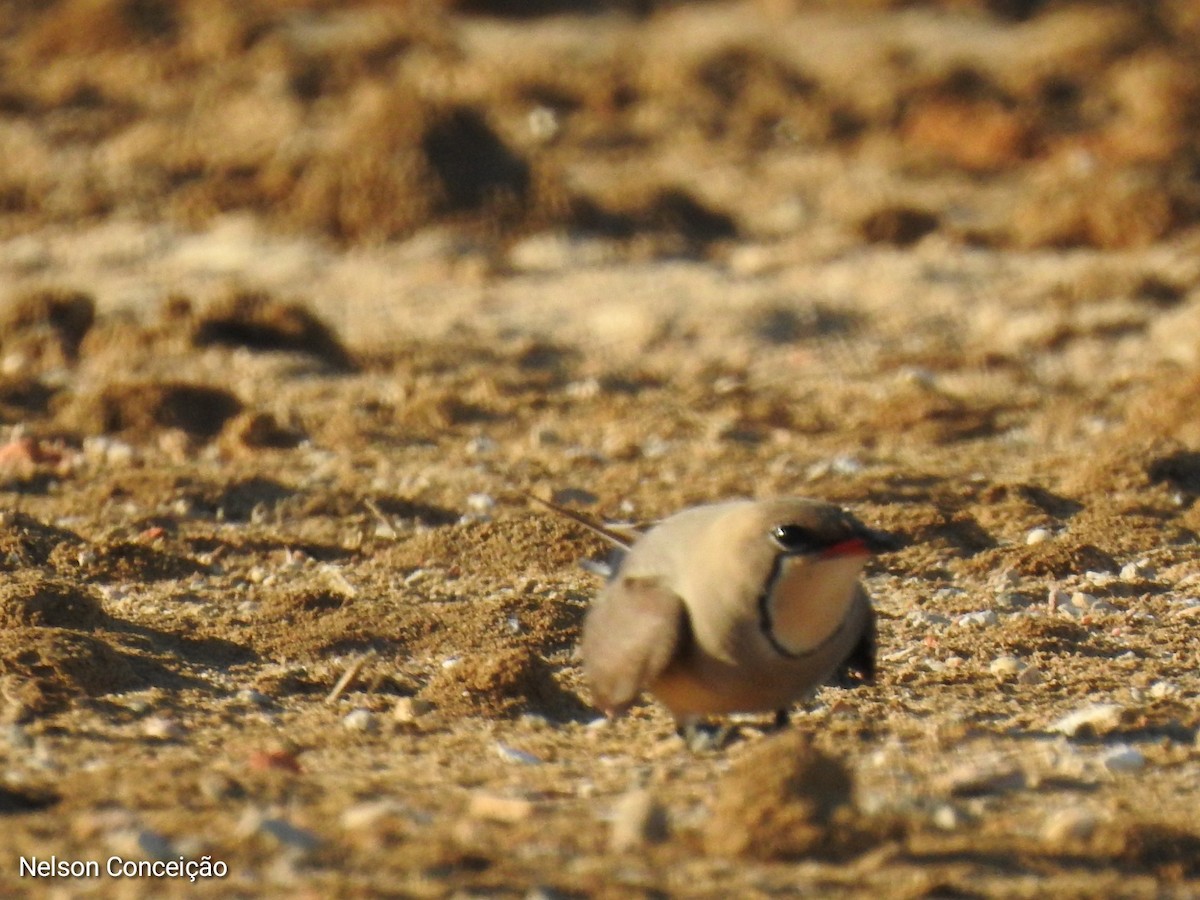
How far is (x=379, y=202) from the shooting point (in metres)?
10.9

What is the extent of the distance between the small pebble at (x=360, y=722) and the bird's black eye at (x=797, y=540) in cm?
108

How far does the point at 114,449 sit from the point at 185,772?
11.3 feet

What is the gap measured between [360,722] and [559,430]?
3.29 m

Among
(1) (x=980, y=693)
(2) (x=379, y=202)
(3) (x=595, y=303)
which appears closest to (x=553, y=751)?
(1) (x=980, y=693)

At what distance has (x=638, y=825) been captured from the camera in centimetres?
347

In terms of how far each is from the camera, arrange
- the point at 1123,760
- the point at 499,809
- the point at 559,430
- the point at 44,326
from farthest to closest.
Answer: the point at 44,326
the point at 559,430
the point at 1123,760
the point at 499,809

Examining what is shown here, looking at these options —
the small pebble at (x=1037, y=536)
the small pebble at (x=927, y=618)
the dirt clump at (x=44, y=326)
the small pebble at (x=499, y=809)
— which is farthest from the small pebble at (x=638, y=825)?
the dirt clump at (x=44, y=326)

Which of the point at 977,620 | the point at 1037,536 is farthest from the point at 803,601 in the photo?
the point at 1037,536

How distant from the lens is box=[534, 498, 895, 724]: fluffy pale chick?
12.7 feet

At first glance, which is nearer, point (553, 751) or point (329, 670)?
point (553, 751)

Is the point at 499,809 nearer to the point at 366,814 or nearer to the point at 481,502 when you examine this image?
the point at 366,814

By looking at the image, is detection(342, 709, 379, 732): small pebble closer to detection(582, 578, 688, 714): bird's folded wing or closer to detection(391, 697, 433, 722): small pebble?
detection(391, 697, 433, 722): small pebble

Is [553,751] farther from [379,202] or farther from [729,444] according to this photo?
[379,202]

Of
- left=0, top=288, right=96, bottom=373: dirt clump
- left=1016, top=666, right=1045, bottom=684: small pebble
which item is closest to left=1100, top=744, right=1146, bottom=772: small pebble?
left=1016, top=666, right=1045, bottom=684: small pebble
